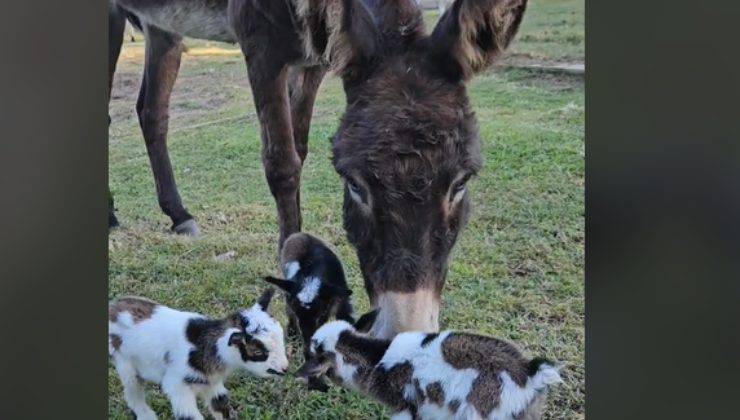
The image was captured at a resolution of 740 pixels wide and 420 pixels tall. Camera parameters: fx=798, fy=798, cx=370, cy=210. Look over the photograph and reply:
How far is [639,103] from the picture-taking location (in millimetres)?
3982

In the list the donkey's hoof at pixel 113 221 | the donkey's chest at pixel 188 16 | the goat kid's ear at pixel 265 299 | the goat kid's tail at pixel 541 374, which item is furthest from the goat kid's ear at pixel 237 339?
the donkey's chest at pixel 188 16

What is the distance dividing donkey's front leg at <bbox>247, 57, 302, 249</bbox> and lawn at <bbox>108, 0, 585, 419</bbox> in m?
0.07

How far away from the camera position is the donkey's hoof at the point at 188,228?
14.8ft

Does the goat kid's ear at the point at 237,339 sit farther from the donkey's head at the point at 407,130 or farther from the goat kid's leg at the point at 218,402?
the donkey's head at the point at 407,130

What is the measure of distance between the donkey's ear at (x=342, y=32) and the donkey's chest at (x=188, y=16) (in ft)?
2.10

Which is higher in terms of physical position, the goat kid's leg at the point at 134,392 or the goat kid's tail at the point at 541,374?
the goat kid's tail at the point at 541,374

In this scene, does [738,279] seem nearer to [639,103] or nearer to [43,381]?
[639,103]

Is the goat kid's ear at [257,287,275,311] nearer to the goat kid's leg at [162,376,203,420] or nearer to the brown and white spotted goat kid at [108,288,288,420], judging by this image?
the brown and white spotted goat kid at [108,288,288,420]

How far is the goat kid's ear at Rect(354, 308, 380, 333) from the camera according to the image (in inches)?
158

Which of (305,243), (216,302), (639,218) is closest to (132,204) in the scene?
(216,302)

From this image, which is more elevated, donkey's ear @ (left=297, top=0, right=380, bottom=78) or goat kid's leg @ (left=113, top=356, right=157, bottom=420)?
donkey's ear @ (left=297, top=0, right=380, bottom=78)

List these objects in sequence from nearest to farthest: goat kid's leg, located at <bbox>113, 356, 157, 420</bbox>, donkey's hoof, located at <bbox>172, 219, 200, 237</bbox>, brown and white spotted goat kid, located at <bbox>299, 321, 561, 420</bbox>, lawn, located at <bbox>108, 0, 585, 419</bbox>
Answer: brown and white spotted goat kid, located at <bbox>299, 321, 561, 420</bbox>, lawn, located at <bbox>108, 0, 585, 419</bbox>, goat kid's leg, located at <bbox>113, 356, 157, 420</bbox>, donkey's hoof, located at <bbox>172, 219, 200, 237</bbox>

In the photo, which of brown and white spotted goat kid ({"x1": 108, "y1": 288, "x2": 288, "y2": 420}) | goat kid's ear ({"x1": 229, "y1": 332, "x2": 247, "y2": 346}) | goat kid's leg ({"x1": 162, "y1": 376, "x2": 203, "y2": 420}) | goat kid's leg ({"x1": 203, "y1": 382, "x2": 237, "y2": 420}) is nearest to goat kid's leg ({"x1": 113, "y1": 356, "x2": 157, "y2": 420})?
brown and white spotted goat kid ({"x1": 108, "y1": 288, "x2": 288, "y2": 420})

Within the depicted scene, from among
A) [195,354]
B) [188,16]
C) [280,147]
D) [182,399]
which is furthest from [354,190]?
[188,16]
